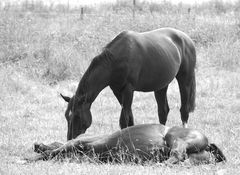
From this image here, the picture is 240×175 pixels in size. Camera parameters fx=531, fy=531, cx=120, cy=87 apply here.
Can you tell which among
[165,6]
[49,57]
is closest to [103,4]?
[165,6]

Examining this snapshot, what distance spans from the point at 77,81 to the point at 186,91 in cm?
452

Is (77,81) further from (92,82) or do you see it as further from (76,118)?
(76,118)

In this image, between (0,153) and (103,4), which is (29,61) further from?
(103,4)

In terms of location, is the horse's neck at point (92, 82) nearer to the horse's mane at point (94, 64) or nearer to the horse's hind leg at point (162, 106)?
the horse's mane at point (94, 64)

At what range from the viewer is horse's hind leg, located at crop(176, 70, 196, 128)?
8.81 m

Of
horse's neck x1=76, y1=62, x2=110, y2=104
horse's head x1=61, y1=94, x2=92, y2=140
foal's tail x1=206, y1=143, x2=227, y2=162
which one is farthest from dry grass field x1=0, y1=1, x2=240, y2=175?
horse's neck x1=76, y1=62, x2=110, y2=104

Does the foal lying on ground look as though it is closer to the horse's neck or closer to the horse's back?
the horse's neck

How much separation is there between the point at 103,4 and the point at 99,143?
20.0 m

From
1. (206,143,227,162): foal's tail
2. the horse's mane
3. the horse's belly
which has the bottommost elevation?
(206,143,227,162): foal's tail

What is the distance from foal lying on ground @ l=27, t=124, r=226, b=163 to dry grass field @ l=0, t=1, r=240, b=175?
21 centimetres

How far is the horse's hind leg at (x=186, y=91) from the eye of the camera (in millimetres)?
8812

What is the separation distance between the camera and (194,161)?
18.0 ft

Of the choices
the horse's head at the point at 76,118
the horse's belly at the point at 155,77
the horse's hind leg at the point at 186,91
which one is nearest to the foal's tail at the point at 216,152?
the horse's head at the point at 76,118

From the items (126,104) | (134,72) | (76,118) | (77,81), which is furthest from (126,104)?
(77,81)
